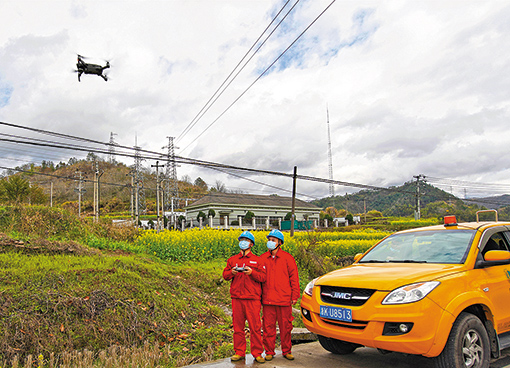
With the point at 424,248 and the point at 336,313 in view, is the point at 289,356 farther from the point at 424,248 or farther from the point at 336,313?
the point at 424,248

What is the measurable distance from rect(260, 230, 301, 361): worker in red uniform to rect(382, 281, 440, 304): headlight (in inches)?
Result: 59.3

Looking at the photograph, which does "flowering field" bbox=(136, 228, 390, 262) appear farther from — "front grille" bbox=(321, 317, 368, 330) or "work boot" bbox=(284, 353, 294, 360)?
"front grille" bbox=(321, 317, 368, 330)

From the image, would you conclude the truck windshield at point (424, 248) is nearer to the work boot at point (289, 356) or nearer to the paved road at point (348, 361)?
the paved road at point (348, 361)

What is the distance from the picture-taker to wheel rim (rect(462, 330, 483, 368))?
12.7 ft

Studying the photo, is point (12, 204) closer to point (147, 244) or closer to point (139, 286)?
point (147, 244)

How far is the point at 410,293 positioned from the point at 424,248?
58.0 inches

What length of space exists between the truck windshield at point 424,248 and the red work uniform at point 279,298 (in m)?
1.21

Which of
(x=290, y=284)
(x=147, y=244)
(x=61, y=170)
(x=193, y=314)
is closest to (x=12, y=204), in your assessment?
(x=147, y=244)

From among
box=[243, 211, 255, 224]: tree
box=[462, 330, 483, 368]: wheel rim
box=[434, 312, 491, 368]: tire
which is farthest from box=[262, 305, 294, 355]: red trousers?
box=[243, 211, 255, 224]: tree

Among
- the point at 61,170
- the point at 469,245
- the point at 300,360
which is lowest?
the point at 300,360

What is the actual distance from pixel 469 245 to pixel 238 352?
134 inches

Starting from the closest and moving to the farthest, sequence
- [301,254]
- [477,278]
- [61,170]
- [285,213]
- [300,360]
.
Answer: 1. [477,278]
2. [300,360]
3. [301,254]
4. [285,213]
5. [61,170]

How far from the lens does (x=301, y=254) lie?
15.7 meters

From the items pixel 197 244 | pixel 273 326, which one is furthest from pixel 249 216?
pixel 273 326
